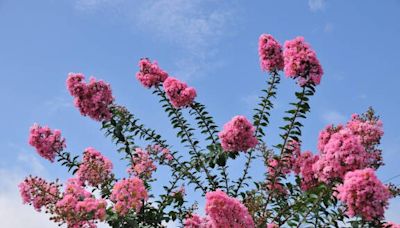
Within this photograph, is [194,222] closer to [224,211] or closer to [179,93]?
[179,93]

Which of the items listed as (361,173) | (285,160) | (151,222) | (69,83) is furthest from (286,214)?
(69,83)

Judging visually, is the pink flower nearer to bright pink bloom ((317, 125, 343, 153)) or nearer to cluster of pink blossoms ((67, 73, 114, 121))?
cluster of pink blossoms ((67, 73, 114, 121))

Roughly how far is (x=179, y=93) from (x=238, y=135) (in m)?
1.40

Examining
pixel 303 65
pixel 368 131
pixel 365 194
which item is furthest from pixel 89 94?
pixel 365 194

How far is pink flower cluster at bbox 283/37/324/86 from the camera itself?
21.7 feet

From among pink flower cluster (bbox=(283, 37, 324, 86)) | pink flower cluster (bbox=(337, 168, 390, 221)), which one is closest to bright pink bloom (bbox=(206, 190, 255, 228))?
pink flower cluster (bbox=(337, 168, 390, 221))

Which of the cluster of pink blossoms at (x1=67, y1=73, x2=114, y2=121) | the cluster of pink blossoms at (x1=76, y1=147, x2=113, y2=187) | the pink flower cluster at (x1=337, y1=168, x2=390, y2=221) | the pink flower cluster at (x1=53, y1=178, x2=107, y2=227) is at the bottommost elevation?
the pink flower cluster at (x1=337, y1=168, x2=390, y2=221)

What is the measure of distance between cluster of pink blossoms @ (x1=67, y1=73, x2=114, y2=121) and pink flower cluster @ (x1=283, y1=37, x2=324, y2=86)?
8.29 ft

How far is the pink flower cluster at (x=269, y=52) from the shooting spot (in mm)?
7473

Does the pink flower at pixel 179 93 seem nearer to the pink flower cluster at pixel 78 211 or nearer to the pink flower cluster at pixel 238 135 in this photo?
the pink flower cluster at pixel 238 135

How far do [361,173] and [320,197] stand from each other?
1.10 meters

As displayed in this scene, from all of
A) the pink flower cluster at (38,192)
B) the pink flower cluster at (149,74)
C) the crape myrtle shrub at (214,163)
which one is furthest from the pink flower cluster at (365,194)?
the pink flower cluster at (149,74)

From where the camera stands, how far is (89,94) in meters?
7.54

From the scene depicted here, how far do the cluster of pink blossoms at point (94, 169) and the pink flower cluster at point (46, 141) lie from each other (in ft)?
1.80
